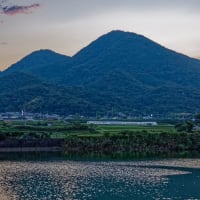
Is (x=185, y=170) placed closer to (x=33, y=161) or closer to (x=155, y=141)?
(x=33, y=161)

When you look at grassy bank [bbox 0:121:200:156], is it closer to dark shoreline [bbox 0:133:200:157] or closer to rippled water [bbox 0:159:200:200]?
dark shoreline [bbox 0:133:200:157]

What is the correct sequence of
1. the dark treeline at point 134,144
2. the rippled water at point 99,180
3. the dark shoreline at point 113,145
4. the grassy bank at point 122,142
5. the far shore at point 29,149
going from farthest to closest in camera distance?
1. the dark treeline at point 134,144
2. the grassy bank at point 122,142
3. the dark shoreline at point 113,145
4. the far shore at point 29,149
5. the rippled water at point 99,180

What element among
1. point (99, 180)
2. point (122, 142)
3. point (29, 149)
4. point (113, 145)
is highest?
point (122, 142)

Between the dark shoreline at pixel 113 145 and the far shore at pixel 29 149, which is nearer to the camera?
the far shore at pixel 29 149

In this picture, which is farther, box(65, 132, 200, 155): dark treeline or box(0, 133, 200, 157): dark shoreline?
box(65, 132, 200, 155): dark treeline

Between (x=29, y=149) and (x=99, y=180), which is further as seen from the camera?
(x=29, y=149)

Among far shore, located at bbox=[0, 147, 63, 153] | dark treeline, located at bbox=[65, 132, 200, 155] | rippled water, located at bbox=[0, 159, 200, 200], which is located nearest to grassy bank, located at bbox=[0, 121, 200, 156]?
dark treeline, located at bbox=[65, 132, 200, 155]

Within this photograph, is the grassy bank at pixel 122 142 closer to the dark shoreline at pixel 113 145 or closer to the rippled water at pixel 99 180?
the dark shoreline at pixel 113 145

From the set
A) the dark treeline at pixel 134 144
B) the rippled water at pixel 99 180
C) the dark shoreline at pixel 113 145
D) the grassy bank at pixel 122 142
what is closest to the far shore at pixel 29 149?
the dark shoreline at pixel 113 145

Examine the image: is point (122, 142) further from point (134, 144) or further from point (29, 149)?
point (29, 149)

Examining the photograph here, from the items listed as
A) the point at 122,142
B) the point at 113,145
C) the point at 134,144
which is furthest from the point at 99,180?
the point at 134,144
